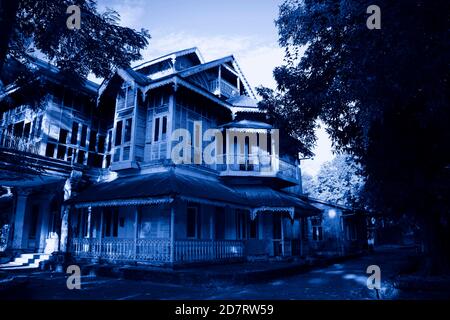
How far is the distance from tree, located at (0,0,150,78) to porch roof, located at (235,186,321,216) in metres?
9.86

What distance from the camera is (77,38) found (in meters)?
10.7

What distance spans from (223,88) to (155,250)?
12.6 m

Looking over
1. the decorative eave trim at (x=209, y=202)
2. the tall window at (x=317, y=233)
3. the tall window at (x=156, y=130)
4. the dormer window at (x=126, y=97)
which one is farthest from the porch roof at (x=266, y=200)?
the tall window at (x=317, y=233)

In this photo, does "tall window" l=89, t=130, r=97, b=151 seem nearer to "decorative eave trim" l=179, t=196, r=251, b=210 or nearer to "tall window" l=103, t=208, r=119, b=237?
"tall window" l=103, t=208, r=119, b=237

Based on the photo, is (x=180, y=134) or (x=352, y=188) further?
(x=352, y=188)

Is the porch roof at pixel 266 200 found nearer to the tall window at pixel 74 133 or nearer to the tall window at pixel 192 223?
the tall window at pixel 192 223

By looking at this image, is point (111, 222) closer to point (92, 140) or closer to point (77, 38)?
point (92, 140)

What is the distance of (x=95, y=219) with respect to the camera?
59.0 feet

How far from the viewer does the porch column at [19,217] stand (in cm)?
1854

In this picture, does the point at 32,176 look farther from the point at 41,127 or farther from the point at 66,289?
the point at 66,289

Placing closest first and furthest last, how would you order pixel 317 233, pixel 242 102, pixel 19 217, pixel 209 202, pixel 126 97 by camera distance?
pixel 209 202
pixel 126 97
pixel 19 217
pixel 242 102
pixel 317 233

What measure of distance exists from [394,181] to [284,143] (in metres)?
11.6

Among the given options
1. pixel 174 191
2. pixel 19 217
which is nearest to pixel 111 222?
pixel 19 217
